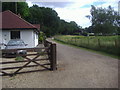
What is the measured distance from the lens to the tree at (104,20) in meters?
52.3

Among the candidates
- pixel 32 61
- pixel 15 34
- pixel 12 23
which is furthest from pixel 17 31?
pixel 32 61

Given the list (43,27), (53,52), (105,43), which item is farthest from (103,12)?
(53,52)

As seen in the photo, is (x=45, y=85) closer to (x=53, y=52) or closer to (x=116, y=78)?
(x=53, y=52)

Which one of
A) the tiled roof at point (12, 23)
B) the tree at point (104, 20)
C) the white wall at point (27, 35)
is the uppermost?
the tree at point (104, 20)

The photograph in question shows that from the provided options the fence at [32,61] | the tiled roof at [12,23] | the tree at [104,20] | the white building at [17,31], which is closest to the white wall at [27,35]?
the white building at [17,31]

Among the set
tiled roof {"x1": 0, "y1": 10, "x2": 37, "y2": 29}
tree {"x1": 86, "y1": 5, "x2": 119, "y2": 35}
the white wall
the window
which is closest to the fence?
the white wall

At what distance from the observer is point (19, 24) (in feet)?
54.2

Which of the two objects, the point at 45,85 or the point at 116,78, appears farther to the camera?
the point at 116,78

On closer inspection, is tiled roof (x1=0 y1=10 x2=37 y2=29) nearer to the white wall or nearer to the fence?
the white wall

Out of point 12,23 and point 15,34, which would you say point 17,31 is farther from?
point 12,23

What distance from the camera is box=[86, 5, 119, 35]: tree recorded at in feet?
171

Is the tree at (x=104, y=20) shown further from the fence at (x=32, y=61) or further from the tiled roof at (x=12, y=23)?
the fence at (x=32, y=61)

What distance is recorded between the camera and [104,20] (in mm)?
54625

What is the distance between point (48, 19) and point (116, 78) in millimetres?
76832
